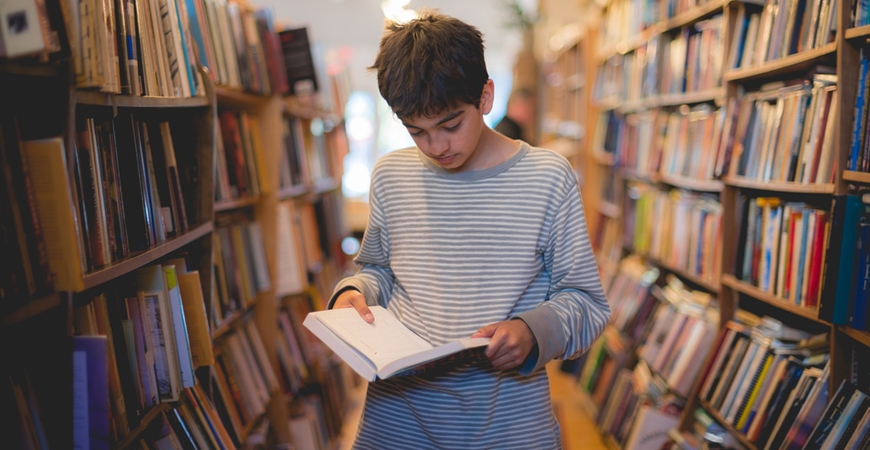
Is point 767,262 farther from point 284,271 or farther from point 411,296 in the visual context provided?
point 284,271

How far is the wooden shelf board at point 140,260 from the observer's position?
99cm

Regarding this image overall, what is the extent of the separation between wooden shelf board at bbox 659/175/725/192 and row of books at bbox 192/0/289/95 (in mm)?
1652

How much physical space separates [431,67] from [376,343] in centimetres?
48

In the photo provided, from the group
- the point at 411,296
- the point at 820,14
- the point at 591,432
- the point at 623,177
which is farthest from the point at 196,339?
the point at 623,177

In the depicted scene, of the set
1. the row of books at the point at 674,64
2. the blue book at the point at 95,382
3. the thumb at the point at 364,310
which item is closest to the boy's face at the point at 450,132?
the thumb at the point at 364,310

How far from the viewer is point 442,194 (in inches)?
46.9

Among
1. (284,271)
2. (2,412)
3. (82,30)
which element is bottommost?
(284,271)

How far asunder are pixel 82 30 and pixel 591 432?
2.98m

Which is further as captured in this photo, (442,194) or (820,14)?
(820,14)

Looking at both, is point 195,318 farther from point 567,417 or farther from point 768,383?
point 567,417

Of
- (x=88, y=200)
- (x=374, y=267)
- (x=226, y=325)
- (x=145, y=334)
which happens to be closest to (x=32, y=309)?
(x=88, y=200)

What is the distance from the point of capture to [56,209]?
89cm

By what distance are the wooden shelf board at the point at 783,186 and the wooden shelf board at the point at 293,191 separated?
5.52 feet

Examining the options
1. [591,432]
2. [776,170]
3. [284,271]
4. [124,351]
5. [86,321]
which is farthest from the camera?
[591,432]
